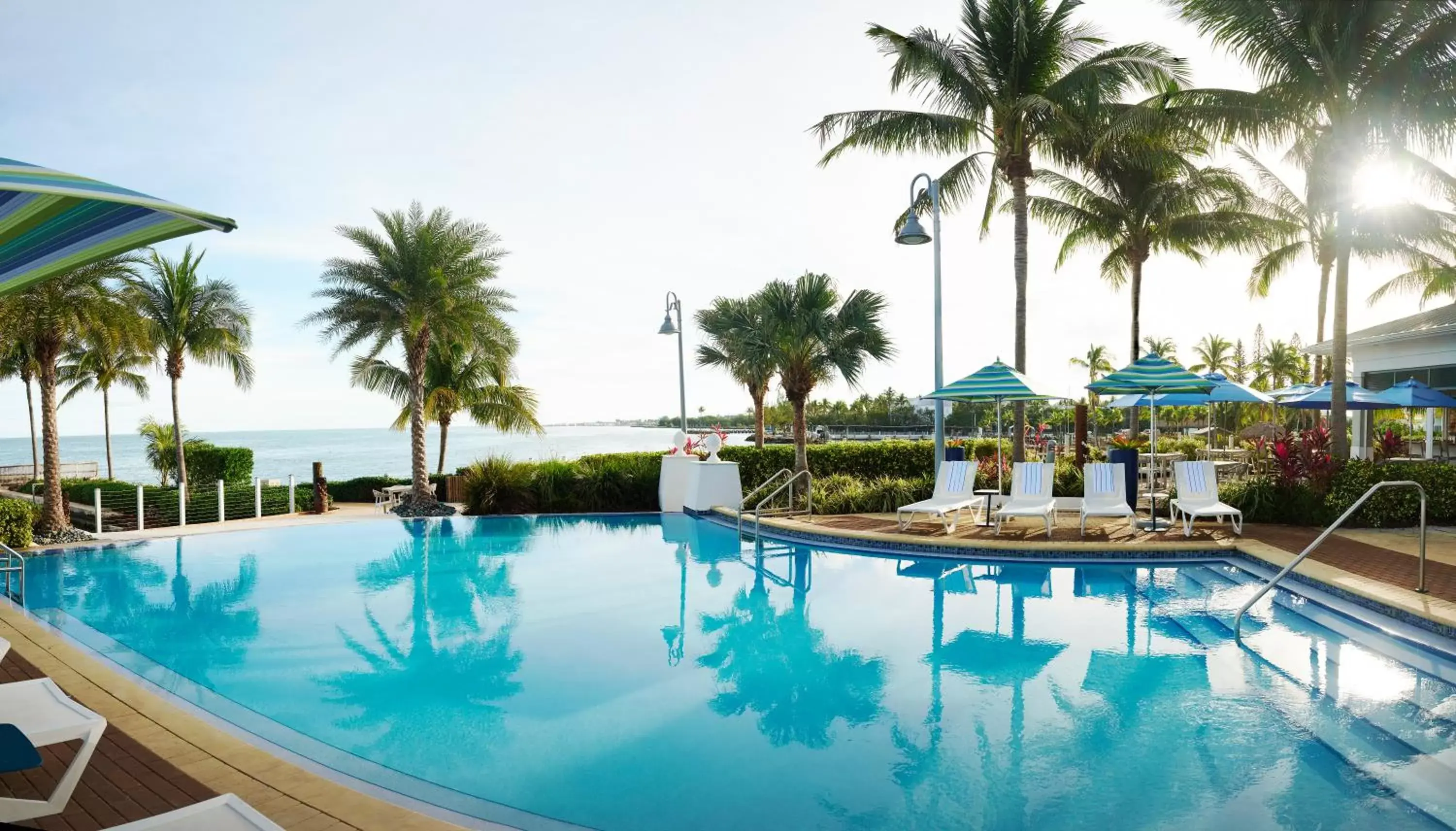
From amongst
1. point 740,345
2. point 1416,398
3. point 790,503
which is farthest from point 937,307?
point 1416,398

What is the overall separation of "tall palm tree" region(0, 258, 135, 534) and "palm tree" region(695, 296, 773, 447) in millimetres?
11726

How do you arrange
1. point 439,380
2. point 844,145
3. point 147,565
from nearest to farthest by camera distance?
point 147,565 < point 844,145 < point 439,380

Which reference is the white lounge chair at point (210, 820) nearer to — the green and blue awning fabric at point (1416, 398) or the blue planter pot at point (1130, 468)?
the blue planter pot at point (1130, 468)

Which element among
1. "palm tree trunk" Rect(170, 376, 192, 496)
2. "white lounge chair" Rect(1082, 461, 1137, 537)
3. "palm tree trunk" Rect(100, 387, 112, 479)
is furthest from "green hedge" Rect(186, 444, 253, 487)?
"white lounge chair" Rect(1082, 461, 1137, 537)

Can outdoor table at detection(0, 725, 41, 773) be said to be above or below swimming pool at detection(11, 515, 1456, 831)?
above

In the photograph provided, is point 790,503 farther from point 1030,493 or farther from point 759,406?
point 759,406

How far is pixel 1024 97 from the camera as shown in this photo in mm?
15125

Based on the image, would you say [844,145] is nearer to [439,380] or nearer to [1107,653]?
[1107,653]

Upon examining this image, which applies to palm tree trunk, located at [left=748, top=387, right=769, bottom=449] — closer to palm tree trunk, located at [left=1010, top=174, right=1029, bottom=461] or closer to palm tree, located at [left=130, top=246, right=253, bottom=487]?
palm tree trunk, located at [left=1010, top=174, right=1029, bottom=461]

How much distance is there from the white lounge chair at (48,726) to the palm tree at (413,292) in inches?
591

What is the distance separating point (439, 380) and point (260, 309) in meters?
5.65

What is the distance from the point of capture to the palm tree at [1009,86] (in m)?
15.0

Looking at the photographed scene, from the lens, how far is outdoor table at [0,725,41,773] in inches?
120

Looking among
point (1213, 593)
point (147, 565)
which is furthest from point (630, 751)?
→ point (147, 565)
